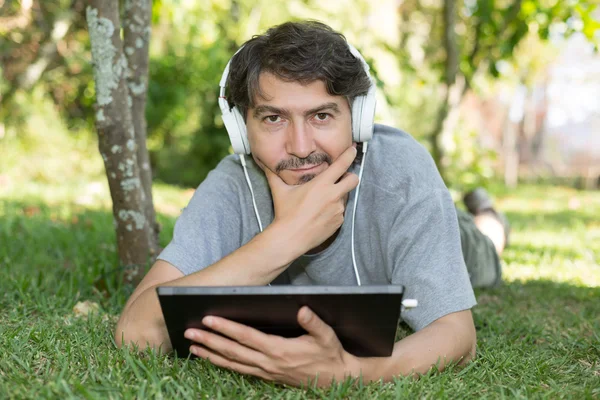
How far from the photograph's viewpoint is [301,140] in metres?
2.17

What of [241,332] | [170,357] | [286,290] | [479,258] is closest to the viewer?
[286,290]

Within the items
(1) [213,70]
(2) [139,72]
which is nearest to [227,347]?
(2) [139,72]

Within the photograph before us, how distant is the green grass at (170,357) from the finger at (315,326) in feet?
0.56

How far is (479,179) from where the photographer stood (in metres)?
8.95

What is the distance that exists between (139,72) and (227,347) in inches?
80.7

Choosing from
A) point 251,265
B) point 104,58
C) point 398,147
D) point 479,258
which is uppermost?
point 104,58

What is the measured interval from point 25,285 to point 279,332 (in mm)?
1764

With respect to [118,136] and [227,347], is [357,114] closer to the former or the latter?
[227,347]

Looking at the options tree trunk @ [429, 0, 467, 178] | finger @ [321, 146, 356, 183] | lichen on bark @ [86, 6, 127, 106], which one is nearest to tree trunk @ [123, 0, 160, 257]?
lichen on bark @ [86, 6, 127, 106]

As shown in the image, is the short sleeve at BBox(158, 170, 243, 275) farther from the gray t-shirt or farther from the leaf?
the leaf

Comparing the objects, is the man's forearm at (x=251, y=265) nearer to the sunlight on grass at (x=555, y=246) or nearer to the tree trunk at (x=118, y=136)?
the tree trunk at (x=118, y=136)

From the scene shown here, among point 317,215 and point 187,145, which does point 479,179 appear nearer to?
point 187,145

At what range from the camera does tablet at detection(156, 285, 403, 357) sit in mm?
1545

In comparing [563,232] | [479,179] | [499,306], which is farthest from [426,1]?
[499,306]
